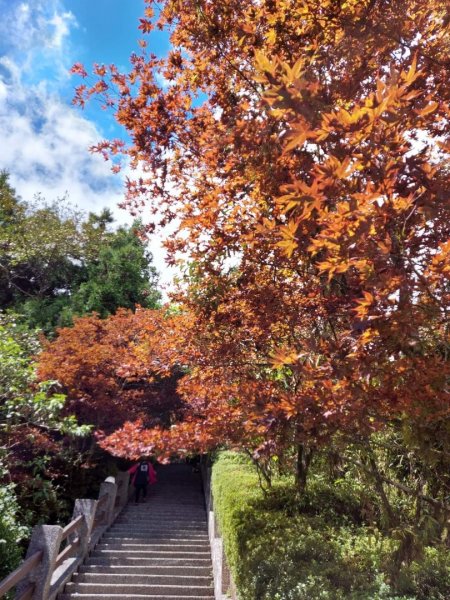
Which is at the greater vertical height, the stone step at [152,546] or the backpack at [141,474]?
the backpack at [141,474]

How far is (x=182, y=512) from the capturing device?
1363cm

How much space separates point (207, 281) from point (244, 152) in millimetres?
1698

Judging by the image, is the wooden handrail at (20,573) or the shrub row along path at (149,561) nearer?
the wooden handrail at (20,573)

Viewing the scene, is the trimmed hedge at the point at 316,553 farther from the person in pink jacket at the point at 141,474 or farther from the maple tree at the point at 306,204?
the person in pink jacket at the point at 141,474

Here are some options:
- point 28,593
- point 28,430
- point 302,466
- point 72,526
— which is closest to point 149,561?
point 72,526

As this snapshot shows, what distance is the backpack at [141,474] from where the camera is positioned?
45.9ft

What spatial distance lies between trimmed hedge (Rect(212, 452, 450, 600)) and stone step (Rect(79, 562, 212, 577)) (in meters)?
2.44

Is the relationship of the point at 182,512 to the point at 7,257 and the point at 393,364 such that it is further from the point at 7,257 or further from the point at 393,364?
the point at 7,257

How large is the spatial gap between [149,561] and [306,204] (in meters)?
8.76

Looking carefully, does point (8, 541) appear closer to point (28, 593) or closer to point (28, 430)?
point (28, 593)

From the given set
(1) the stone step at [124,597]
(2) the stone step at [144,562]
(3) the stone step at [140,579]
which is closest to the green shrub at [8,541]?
(1) the stone step at [124,597]

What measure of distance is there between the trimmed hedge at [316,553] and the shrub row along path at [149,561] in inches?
88.8

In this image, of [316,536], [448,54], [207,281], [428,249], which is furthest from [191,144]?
[316,536]

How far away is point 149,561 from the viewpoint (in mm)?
8648
